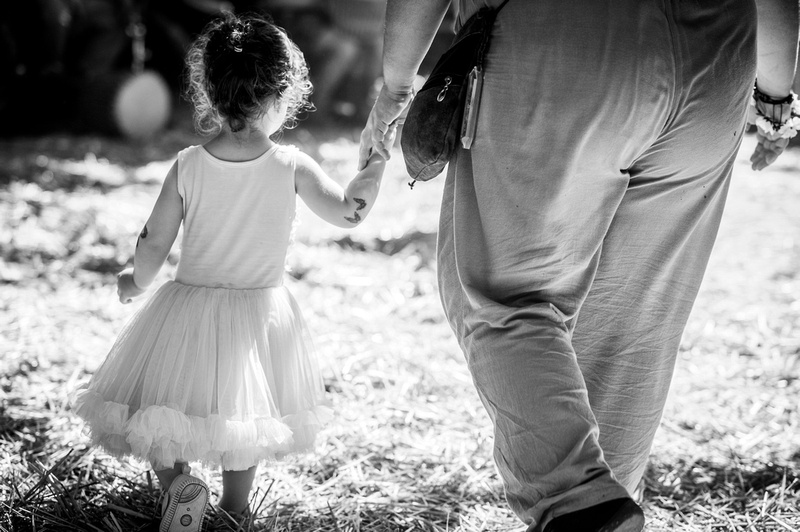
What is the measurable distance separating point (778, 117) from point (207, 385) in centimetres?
136

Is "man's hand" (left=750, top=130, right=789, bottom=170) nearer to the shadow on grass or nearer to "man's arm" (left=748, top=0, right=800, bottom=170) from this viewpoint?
"man's arm" (left=748, top=0, right=800, bottom=170)

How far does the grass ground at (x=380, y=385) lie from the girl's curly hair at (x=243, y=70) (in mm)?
890

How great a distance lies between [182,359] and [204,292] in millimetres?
163

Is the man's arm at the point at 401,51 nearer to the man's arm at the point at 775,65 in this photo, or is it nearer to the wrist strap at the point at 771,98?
the man's arm at the point at 775,65

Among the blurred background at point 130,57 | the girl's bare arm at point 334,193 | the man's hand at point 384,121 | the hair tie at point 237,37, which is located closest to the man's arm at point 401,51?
the man's hand at point 384,121

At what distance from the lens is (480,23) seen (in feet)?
4.73

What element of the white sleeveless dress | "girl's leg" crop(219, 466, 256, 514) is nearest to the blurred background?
the white sleeveless dress

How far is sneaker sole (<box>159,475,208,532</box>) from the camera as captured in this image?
1.71 m

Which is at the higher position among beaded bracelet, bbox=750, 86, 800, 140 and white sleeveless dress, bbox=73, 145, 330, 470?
beaded bracelet, bbox=750, 86, 800, 140

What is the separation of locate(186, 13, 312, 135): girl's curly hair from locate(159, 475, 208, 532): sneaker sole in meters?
0.76

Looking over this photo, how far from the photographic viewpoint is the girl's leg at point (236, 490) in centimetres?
187

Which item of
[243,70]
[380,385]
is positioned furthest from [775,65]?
[380,385]

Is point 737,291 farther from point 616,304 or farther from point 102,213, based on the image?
point 102,213

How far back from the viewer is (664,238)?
1.57 meters
